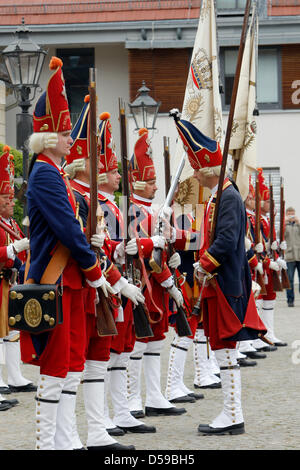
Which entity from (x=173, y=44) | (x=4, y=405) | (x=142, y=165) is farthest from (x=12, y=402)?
(x=173, y=44)

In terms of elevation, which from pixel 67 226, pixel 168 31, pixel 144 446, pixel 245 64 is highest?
pixel 168 31

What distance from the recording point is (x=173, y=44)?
1059 inches

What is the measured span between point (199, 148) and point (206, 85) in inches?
85.5

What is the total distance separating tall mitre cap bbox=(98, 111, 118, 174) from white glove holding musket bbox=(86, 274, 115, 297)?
1251mm

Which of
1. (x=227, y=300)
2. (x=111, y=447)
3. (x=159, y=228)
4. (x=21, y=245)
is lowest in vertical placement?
(x=111, y=447)

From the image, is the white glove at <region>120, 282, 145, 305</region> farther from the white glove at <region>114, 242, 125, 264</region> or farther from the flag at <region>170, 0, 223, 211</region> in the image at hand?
the flag at <region>170, 0, 223, 211</region>

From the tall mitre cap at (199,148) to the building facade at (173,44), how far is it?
19.3 metres

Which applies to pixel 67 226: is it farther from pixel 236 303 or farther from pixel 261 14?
pixel 261 14

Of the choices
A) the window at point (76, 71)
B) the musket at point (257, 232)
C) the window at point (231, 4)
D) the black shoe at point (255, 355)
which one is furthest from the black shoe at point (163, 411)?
the window at point (231, 4)

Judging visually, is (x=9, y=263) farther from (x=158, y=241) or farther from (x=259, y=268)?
(x=259, y=268)

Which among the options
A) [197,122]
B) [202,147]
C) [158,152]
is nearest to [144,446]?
[202,147]

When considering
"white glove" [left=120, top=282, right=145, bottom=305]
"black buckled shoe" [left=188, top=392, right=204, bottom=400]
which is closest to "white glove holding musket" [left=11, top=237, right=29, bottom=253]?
"black buckled shoe" [left=188, top=392, right=204, bottom=400]

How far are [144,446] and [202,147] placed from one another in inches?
89.6
